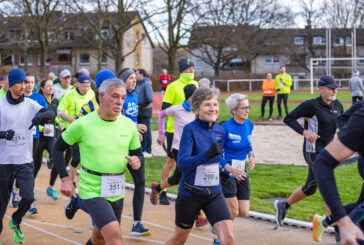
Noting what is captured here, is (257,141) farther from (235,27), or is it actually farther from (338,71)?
(338,71)

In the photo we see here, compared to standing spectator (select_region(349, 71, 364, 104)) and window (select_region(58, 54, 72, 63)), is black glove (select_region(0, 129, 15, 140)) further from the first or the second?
window (select_region(58, 54, 72, 63))

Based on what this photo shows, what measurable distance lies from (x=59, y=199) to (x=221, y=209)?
5.27 metres

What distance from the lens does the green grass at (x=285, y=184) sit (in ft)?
28.2

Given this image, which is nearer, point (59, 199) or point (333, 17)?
point (59, 199)

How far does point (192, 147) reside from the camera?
5.26m

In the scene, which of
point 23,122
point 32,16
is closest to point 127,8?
point 32,16

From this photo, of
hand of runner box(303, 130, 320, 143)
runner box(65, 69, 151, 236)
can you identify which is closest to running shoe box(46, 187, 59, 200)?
runner box(65, 69, 151, 236)

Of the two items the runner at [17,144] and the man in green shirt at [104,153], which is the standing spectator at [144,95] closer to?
the runner at [17,144]

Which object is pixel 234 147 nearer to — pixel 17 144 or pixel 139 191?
pixel 139 191

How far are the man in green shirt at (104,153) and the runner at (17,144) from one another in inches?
71.7

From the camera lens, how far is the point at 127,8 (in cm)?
4003

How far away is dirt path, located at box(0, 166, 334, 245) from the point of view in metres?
7.05

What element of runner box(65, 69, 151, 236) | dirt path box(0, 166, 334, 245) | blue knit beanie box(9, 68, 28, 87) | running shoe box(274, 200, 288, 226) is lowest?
dirt path box(0, 166, 334, 245)

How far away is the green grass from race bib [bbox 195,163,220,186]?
3116 millimetres
